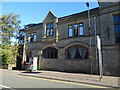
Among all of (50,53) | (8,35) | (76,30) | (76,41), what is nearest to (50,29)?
(50,53)

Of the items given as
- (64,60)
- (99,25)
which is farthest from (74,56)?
(99,25)

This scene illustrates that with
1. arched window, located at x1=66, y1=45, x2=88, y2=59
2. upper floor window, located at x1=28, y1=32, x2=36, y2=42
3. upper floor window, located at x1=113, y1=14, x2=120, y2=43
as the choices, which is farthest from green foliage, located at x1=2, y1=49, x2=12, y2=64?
upper floor window, located at x1=113, y1=14, x2=120, y2=43

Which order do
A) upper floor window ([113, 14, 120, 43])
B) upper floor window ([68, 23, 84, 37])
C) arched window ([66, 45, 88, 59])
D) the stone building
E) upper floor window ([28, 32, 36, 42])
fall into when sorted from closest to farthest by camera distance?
1. upper floor window ([113, 14, 120, 43])
2. the stone building
3. arched window ([66, 45, 88, 59])
4. upper floor window ([68, 23, 84, 37])
5. upper floor window ([28, 32, 36, 42])

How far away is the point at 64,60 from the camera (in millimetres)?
18141

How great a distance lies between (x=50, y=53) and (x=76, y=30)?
631 centimetres

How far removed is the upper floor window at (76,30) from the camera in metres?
17.3

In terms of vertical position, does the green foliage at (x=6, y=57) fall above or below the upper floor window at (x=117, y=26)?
below

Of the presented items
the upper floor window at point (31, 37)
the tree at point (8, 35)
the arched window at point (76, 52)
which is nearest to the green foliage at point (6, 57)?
the tree at point (8, 35)

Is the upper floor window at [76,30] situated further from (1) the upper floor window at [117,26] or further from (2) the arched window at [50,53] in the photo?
(1) the upper floor window at [117,26]

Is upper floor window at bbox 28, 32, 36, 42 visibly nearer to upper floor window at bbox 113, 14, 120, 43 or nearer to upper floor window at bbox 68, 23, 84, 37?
upper floor window at bbox 68, 23, 84, 37

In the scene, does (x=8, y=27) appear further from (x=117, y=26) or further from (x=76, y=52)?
(x=117, y=26)

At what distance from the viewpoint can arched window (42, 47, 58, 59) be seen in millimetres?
19703

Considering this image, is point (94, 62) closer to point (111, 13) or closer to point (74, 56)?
point (74, 56)

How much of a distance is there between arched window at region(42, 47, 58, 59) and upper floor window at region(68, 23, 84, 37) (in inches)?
161
